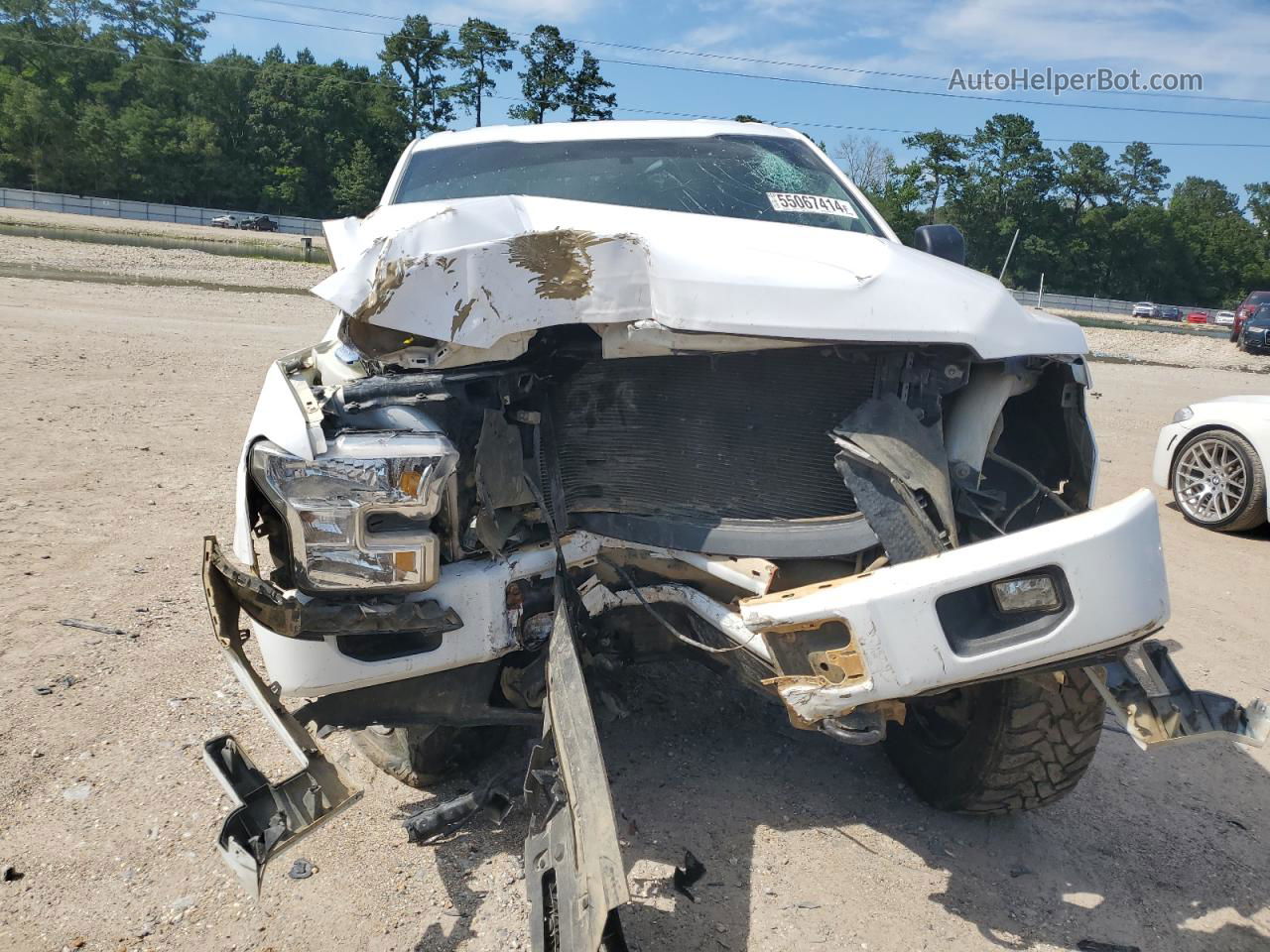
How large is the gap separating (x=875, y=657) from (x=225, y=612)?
5.12 ft

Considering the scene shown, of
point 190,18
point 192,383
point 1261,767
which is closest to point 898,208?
point 192,383

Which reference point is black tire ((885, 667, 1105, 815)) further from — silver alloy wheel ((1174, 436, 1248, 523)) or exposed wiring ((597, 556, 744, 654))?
silver alloy wheel ((1174, 436, 1248, 523))

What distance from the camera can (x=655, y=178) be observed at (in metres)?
3.74

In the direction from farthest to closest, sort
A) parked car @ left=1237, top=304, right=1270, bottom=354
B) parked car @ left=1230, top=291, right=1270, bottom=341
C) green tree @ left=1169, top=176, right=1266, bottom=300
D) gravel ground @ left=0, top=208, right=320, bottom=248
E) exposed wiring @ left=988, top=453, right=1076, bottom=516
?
green tree @ left=1169, top=176, right=1266, bottom=300 → gravel ground @ left=0, top=208, right=320, bottom=248 → parked car @ left=1230, top=291, right=1270, bottom=341 → parked car @ left=1237, top=304, right=1270, bottom=354 → exposed wiring @ left=988, top=453, right=1076, bottom=516

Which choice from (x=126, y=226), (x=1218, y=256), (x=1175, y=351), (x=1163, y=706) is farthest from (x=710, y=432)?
(x=1218, y=256)

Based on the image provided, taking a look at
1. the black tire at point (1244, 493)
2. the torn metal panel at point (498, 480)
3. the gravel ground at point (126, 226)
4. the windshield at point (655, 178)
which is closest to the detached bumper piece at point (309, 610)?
the torn metal panel at point (498, 480)

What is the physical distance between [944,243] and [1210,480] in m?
3.95

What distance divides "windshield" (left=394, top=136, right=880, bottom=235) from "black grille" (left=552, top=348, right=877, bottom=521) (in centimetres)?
107

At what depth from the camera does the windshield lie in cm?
361

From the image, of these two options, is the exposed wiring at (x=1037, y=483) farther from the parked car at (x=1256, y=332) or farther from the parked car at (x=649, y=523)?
the parked car at (x=1256, y=332)

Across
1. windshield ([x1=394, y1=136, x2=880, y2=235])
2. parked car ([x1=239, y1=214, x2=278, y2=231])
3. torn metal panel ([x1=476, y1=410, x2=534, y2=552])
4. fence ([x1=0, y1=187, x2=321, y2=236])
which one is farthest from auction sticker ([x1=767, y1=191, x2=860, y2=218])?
parked car ([x1=239, y1=214, x2=278, y2=231])

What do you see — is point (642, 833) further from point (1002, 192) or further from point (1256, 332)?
point (1002, 192)

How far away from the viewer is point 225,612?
2.30 metres

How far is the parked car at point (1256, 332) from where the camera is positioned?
69.7 ft
